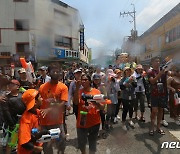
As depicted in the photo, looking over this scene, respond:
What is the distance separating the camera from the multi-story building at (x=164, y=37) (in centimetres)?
646

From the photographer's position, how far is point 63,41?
4.59 meters

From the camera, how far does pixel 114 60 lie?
909cm

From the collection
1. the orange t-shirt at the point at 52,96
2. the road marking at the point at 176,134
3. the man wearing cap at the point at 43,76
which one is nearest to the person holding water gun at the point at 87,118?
the orange t-shirt at the point at 52,96

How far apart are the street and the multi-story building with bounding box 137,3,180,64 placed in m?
2.01

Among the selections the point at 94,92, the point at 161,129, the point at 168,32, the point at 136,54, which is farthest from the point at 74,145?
the point at 136,54

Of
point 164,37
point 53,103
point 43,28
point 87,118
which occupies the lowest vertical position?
point 87,118

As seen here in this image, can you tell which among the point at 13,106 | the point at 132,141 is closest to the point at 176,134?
the point at 132,141

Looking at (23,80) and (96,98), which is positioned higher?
(23,80)

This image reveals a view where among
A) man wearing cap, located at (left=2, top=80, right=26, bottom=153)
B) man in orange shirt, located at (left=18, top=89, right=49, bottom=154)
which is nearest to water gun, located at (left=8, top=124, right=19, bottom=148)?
man wearing cap, located at (left=2, top=80, right=26, bottom=153)

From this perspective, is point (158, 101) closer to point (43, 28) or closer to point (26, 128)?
point (43, 28)

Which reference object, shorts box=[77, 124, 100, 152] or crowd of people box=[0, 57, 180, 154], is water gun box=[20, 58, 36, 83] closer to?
crowd of people box=[0, 57, 180, 154]

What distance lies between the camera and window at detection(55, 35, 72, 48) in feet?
14.7

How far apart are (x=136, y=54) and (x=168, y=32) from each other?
1996 millimetres

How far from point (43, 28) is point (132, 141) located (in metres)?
3.09
